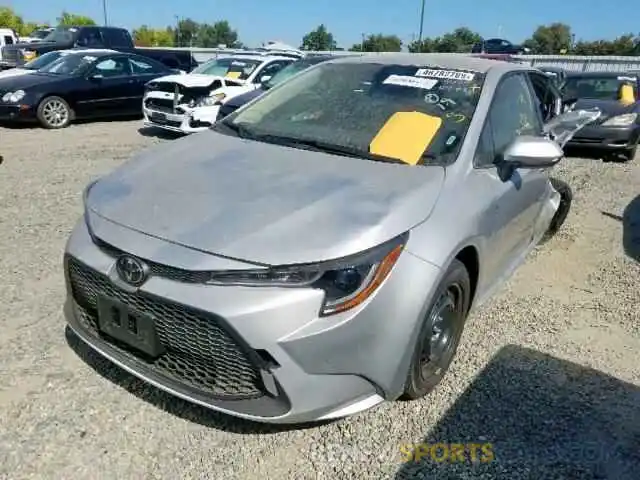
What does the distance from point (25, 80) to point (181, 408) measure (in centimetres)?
923

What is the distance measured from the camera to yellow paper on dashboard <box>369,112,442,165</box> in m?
2.65

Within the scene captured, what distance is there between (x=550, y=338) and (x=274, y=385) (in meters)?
2.04

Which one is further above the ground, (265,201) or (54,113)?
(265,201)

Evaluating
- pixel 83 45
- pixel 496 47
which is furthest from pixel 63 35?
pixel 496 47

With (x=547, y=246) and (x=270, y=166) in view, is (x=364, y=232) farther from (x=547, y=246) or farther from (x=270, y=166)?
(x=547, y=246)

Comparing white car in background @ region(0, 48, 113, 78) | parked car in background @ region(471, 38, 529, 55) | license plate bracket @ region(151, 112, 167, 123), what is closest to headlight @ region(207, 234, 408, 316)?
license plate bracket @ region(151, 112, 167, 123)

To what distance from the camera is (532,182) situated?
11.0 feet

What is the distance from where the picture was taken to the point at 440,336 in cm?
255

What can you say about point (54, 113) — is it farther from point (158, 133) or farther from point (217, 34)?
point (217, 34)

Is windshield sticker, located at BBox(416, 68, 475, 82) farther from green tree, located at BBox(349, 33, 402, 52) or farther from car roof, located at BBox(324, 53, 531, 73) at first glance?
green tree, located at BBox(349, 33, 402, 52)

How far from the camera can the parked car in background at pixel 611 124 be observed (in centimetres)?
845

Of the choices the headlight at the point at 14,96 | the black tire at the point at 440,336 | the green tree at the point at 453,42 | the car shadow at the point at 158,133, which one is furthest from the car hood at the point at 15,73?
the green tree at the point at 453,42

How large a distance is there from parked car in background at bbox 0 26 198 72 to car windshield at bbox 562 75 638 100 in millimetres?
11866

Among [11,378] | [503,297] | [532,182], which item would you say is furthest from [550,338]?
[11,378]
